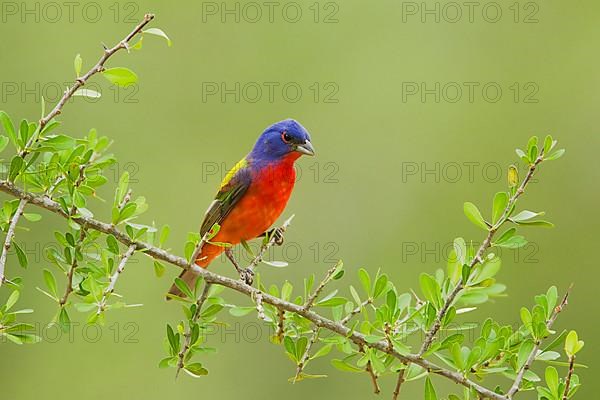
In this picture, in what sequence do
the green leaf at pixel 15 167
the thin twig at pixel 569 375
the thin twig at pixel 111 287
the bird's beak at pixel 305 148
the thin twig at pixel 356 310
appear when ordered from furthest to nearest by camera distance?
the bird's beak at pixel 305 148 → the thin twig at pixel 356 310 → the green leaf at pixel 15 167 → the thin twig at pixel 111 287 → the thin twig at pixel 569 375

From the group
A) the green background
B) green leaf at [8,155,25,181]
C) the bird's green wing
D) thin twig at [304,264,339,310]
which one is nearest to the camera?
green leaf at [8,155,25,181]

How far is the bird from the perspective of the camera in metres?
6.11

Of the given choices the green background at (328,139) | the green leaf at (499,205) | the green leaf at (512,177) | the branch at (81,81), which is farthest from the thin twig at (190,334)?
the green background at (328,139)

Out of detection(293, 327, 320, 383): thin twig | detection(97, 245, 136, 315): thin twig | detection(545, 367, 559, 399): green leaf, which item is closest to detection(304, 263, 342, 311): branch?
detection(293, 327, 320, 383): thin twig

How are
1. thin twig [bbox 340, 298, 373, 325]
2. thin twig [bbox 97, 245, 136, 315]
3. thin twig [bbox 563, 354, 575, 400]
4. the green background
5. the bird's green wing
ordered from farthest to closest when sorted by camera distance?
the green background < the bird's green wing < thin twig [bbox 340, 298, 373, 325] < thin twig [bbox 97, 245, 136, 315] < thin twig [bbox 563, 354, 575, 400]

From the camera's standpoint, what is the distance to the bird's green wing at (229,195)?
6223 millimetres

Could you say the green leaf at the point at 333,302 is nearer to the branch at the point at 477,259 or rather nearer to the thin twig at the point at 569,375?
the branch at the point at 477,259

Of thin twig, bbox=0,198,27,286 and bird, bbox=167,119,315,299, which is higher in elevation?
thin twig, bbox=0,198,27,286

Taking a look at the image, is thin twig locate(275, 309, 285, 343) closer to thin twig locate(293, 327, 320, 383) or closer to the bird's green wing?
thin twig locate(293, 327, 320, 383)

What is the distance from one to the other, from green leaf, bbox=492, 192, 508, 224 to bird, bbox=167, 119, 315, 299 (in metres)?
2.37

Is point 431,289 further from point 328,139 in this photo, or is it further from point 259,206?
point 328,139

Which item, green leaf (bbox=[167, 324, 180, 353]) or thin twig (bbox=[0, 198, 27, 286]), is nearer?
thin twig (bbox=[0, 198, 27, 286])

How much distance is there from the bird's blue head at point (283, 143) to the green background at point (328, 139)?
4.51 meters

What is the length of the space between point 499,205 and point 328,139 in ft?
28.3
